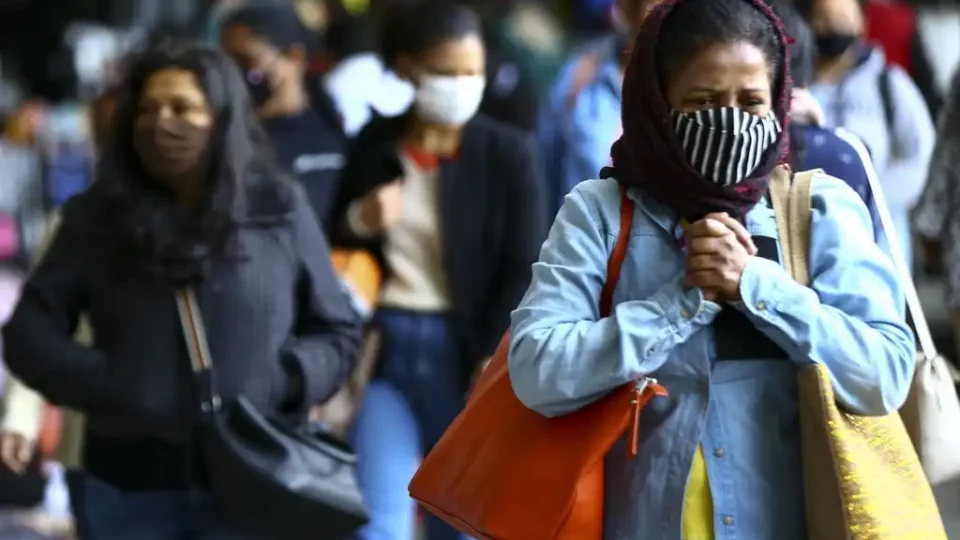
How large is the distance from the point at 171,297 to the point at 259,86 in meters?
2.68

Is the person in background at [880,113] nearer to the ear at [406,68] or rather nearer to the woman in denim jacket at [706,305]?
the ear at [406,68]

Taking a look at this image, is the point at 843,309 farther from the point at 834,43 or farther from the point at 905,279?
the point at 834,43

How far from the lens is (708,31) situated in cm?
293

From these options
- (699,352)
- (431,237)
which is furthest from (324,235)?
(699,352)

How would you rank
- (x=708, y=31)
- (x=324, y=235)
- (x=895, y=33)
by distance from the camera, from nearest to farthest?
(x=708, y=31) → (x=324, y=235) → (x=895, y=33)

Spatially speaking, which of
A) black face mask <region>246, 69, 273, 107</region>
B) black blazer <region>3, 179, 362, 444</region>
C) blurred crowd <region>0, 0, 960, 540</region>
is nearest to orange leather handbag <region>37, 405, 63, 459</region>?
blurred crowd <region>0, 0, 960, 540</region>

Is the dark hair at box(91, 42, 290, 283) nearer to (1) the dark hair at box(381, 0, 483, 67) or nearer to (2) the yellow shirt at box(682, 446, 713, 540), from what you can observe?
(1) the dark hair at box(381, 0, 483, 67)

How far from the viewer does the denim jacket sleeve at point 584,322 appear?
2818 mm

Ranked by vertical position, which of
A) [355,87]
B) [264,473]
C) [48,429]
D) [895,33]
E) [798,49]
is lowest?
[48,429]

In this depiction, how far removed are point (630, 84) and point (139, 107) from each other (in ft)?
5.72

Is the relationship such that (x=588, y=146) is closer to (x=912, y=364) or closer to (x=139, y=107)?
(x=139, y=107)

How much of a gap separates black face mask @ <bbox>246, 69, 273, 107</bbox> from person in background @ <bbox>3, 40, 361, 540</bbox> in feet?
7.22

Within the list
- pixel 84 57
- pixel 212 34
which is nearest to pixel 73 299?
pixel 212 34

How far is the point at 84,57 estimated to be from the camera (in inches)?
638
